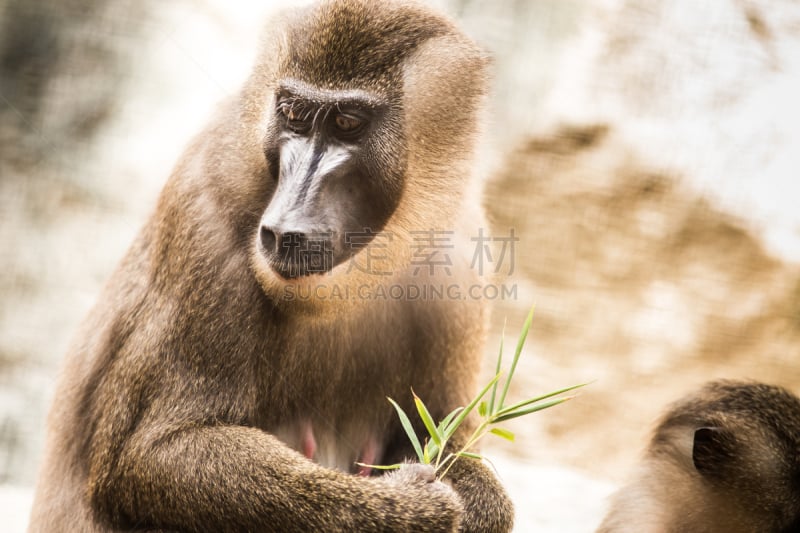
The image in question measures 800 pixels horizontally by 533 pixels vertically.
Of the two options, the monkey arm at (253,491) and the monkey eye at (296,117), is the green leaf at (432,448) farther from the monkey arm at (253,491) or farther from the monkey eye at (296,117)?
the monkey eye at (296,117)

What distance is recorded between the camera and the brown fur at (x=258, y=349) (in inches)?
126

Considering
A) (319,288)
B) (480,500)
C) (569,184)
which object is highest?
(569,184)

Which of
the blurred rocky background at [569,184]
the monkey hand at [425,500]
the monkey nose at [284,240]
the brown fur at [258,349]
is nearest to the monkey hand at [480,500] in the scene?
the brown fur at [258,349]

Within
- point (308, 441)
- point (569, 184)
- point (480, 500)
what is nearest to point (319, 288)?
point (308, 441)

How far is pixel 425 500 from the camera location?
127 inches

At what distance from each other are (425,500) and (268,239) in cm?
97

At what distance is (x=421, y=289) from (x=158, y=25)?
2.99m

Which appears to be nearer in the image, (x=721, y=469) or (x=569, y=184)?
(x=721, y=469)

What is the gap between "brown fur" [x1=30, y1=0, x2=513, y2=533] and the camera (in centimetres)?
321

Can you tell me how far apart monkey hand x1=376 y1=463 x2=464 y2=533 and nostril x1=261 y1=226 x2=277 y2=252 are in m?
0.86

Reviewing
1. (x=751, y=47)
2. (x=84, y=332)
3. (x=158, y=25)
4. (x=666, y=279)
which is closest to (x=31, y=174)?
(x=158, y=25)

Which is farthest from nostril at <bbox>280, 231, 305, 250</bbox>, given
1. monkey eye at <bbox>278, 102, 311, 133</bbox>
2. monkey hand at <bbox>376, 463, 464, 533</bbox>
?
monkey hand at <bbox>376, 463, 464, 533</bbox>

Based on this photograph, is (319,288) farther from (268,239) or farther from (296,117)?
(296,117)

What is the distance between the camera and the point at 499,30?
6191 mm
